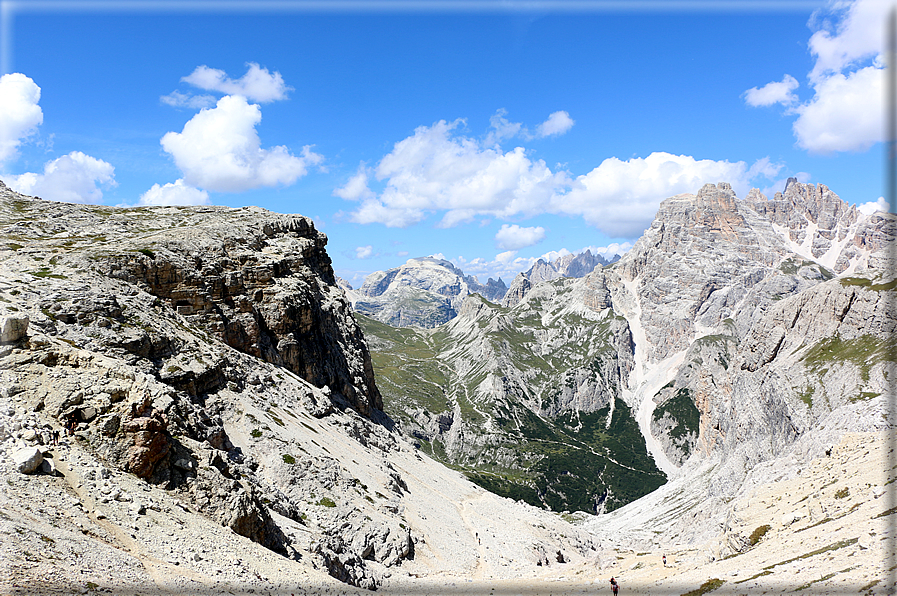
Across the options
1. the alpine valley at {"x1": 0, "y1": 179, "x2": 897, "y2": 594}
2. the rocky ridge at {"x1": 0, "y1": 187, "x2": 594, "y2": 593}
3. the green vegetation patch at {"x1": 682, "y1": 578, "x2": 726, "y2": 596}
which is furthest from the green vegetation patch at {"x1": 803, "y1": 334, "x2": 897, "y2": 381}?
the green vegetation patch at {"x1": 682, "y1": 578, "x2": 726, "y2": 596}

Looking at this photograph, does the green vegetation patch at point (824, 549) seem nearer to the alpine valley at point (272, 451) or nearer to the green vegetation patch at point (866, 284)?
the alpine valley at point (272, 451)

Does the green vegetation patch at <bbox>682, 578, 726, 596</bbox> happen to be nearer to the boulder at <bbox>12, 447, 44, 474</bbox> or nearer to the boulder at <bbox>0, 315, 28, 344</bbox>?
the boulder at <bbox>12, 447, 44, 474</bbox>

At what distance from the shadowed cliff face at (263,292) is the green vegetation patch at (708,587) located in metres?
88.6

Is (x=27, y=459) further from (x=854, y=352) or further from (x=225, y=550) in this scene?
(x=854, y=352)

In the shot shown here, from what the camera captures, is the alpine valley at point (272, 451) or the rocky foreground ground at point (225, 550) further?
the alpine valley at point (272, 451)

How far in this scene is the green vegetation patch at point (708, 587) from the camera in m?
37.7

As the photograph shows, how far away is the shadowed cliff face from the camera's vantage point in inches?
3590

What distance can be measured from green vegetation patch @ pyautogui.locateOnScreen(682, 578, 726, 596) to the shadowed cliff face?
3488 inches

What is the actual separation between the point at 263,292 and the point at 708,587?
9898cm

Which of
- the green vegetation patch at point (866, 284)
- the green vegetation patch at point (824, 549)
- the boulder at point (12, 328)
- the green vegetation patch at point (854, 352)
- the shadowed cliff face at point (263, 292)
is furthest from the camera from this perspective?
the green vegetation patch at point (866, 284)

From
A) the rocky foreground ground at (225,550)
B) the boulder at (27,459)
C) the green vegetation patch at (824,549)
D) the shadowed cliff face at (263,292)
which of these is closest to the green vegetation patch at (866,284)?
the rocky foreground ground at (225,550)

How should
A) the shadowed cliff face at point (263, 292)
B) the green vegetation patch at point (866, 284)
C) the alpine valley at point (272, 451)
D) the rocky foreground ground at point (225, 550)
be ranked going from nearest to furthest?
the rocky foreground ground at point (225, 550)
the alpine valley at point (272, 451)
the shadowed cliff face at point (263, 292)
the green vegetation patch at point (866, 284)

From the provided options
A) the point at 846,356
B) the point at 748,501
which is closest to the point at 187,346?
the point at 748,501

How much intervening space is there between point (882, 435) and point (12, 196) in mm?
205642
